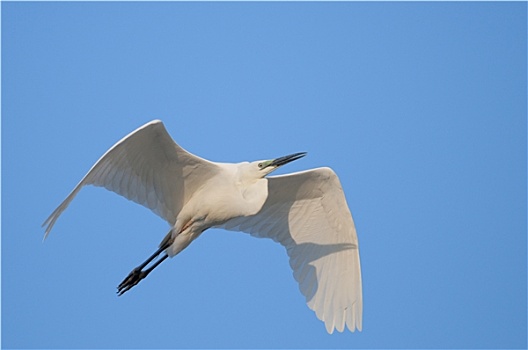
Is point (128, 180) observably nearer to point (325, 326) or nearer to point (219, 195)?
point (219, 195)

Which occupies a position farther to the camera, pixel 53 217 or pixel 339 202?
pixel 339 202

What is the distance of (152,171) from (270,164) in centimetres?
151

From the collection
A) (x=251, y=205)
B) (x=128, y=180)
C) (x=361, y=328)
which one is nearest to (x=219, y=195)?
(x=251, y=205)

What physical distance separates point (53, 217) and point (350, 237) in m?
4.36

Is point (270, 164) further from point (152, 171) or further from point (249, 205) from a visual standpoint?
point (152, 171)

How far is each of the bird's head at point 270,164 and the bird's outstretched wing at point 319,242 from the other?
0.61 m

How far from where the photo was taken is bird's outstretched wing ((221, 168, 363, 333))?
38.7 feet

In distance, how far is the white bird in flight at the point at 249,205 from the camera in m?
10.3

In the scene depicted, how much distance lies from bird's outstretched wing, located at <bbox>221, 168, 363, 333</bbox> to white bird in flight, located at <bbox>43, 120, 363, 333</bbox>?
0.04 feet

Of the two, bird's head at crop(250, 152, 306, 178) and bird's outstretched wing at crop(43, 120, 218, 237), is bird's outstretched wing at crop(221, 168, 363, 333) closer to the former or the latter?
bird's head at crop(250, 152, 306, 178)

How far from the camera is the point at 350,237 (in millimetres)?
11906

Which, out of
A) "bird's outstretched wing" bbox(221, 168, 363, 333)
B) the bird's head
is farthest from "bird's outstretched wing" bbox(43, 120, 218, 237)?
"bird's outstretched wing" bbox(221, 168, 363, 333)

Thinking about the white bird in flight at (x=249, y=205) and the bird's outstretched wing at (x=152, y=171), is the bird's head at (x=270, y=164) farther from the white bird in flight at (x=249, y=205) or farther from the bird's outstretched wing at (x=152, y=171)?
the bird's outstretched wing at (x=152, y=171)

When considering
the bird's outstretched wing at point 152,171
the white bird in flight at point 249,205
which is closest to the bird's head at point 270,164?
the white bird in flight at point 249,205
